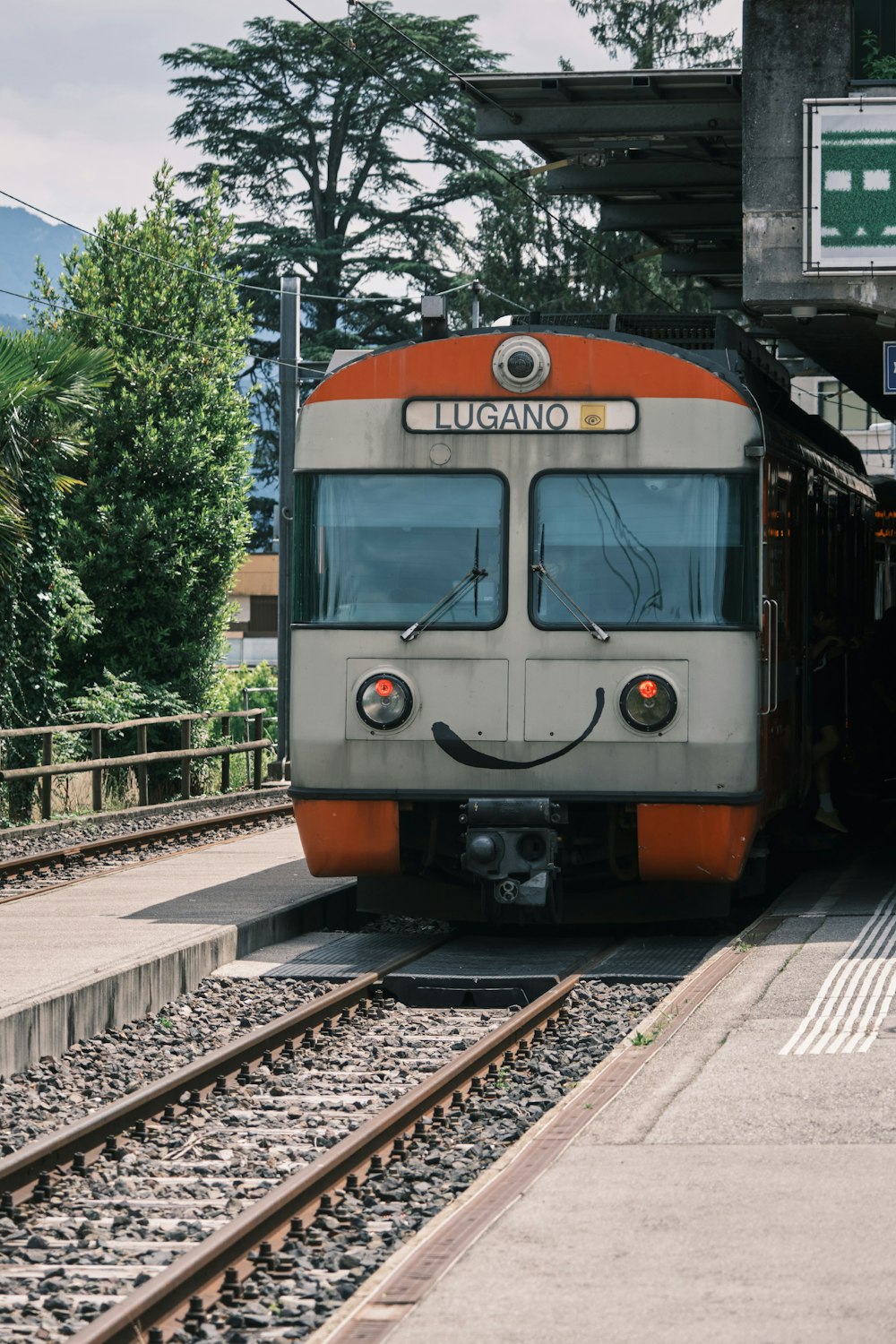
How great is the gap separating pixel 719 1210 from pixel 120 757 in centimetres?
1651

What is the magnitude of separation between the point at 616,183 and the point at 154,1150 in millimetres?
14410

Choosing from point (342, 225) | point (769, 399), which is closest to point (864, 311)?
point (769, 399)

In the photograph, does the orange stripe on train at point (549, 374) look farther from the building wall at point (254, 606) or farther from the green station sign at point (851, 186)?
the building wall at point (254, 606)

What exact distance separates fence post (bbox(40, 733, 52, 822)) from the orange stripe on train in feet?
29.1

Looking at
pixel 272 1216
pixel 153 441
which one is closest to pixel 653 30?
pixel 153 441

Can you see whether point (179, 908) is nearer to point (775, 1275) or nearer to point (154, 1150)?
point (154, 1150)

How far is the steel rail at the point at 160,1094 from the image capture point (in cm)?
674

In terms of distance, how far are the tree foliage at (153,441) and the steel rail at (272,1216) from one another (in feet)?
58.8

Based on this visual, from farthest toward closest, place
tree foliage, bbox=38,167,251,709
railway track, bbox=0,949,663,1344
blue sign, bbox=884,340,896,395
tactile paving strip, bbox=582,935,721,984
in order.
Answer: tree foliage, bbox=38,167,251,709
blue sign, bbox=884,340,896,395
tactile paving strip, bbox=582,935,721,984
railway track, bbox=0,949,663,1344

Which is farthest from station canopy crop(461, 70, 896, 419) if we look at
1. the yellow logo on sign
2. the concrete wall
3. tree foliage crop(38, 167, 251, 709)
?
tree foliage crop(38, 167, 251, 709)

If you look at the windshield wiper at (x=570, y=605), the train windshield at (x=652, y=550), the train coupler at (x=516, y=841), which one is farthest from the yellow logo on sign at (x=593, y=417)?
the train coupler at (x=516, y=841)

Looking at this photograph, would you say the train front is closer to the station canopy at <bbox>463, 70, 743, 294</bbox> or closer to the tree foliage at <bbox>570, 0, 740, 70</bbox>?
the station canopy at <bbox>463, 70, 743, 294</bbox>

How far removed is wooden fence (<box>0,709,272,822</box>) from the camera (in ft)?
63.4

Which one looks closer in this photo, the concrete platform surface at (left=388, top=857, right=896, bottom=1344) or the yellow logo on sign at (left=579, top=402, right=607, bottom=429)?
the concrete platform surface at (left=388, top=857, right=896, bottom=1344)
